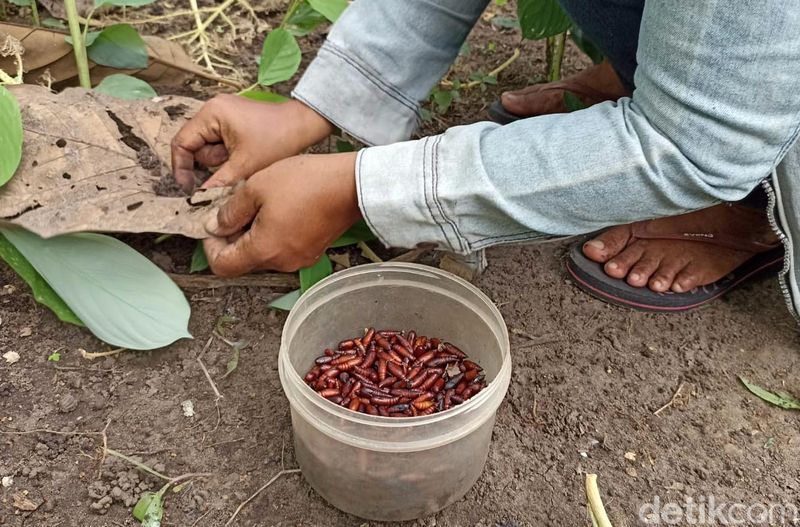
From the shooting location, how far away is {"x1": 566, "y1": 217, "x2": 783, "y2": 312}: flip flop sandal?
141 cm

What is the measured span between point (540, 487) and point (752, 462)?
0.36 m

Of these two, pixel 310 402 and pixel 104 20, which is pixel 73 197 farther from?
pixel 104 20

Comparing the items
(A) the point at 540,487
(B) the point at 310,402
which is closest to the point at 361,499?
(B) the point at 310,402

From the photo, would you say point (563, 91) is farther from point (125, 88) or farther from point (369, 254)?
point (125, 88)

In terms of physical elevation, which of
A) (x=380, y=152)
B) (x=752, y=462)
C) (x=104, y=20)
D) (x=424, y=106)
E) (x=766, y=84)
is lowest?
(x=752, y=462)

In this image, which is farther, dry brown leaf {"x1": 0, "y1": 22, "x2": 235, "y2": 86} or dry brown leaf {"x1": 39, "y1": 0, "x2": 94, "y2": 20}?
dry brown leaf {"x1": 39, "y1": 0, "x2": 94, "y2": 20}

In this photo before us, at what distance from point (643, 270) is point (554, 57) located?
698 mm

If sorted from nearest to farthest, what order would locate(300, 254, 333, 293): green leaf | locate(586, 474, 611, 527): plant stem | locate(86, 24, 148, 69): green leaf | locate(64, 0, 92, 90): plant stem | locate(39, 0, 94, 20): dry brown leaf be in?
1. locate(586, 474, 611, 527): plant stem
2. locate(300, 254, 333, 293): green leaf
3. locate(64, 0, 92, 90): plant stem
4. locate(86, 24, 148, 69): green leaf
5. locate(39, 0, 94, 20): dry brown leaf

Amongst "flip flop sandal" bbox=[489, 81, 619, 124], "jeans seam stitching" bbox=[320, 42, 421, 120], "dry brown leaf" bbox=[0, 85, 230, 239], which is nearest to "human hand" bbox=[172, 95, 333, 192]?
"dry brown leaf" bbox=[0, 85, 230, 239]

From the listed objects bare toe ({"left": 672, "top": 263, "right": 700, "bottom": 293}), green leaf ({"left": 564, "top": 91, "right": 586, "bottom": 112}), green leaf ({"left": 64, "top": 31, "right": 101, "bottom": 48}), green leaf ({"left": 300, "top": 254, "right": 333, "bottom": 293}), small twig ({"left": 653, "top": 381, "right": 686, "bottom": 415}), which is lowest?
small twig ({"left": 653, "top": 381, "right": 686, "bottom": 415})

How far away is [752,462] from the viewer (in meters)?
1.18

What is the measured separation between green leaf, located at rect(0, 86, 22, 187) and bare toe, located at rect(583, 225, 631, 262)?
1.03 m

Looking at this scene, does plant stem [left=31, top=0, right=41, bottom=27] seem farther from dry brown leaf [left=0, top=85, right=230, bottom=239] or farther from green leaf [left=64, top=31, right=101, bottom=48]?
dry brown leaf [left=0, top=85, right=230, bottom=239]

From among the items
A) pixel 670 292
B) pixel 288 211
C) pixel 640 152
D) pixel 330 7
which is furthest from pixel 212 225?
pixel 670 292
